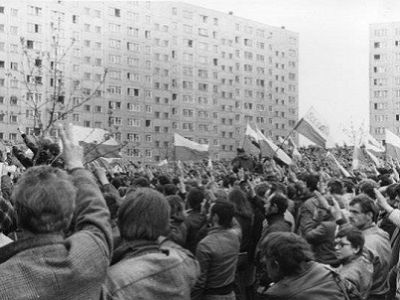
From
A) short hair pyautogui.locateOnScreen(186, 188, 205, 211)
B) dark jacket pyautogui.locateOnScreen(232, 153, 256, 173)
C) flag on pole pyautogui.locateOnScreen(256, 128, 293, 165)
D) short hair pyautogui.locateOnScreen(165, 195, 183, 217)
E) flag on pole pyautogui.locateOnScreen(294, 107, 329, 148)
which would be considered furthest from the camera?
flag on pole pyautogui.locateOnScreen(294, 107, 329, 148)

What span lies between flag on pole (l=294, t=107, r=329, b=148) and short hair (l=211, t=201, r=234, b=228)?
12470 millimetres

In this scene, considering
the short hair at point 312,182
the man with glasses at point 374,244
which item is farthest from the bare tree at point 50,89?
the short hair at point 312,182

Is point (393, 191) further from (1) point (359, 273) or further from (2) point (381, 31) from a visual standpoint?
(2) point (381, 31)

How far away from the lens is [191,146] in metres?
21.5

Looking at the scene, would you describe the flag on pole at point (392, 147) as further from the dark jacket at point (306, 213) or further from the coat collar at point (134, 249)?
the coat collar at point (134, 249)

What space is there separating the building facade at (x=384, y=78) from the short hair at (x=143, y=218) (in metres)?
111

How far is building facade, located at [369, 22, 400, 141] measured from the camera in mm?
112438

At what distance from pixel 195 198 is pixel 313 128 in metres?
12.0

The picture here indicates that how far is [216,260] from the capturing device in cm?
641

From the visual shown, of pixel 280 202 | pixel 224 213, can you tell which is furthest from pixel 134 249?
pixel 280 202

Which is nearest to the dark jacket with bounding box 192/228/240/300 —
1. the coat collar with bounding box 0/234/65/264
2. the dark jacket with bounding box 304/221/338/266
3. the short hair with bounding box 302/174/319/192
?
the dark jacket with bounding box 304/221/338/266

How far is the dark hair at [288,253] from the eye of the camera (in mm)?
4066

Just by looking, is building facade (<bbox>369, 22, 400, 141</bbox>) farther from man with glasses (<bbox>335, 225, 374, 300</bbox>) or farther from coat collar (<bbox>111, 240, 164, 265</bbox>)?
coat collar (<bbox>111, 240, 164, 265</bbox>)

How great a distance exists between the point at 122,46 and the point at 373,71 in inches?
1909
